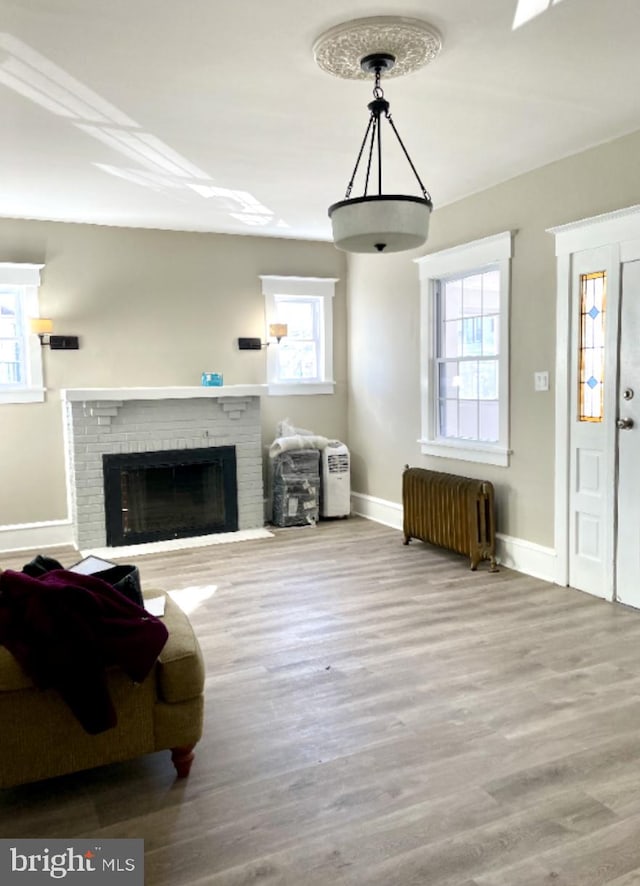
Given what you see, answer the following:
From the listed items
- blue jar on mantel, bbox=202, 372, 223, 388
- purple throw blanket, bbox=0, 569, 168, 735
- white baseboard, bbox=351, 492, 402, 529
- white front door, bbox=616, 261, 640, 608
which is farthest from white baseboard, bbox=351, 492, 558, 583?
purple throw blanket, bbox=0, 569, 168, 735

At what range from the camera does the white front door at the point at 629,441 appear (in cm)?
380

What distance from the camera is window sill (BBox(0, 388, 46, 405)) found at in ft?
17.8

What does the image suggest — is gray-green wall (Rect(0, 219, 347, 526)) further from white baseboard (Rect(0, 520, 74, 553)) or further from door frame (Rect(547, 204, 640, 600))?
door frame (Rect(547, 204, 640, 600))

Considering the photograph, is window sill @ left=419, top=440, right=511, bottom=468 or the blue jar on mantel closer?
window sill @ left=419, top=440, right=511, bottom=468

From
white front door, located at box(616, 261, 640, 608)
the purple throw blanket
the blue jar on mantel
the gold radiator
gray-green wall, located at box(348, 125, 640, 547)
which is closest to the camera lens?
the purple throw blanket

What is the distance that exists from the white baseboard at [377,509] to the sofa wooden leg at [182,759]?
152 inches

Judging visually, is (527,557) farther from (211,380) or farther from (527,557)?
(211,380)

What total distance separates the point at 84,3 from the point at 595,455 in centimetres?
339

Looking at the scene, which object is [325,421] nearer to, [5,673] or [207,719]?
[207,719]

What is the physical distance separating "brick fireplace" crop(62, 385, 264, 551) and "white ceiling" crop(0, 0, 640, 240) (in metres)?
1.53

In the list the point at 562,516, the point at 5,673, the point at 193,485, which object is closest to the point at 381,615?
the point at 562,516

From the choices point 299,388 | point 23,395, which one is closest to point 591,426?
point 299,388

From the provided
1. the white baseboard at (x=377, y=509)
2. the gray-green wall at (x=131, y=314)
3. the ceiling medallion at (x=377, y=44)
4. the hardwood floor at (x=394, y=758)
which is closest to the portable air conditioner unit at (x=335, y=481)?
the white baseboard at (x=377, y=509)

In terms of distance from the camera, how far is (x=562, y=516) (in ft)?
14.2
